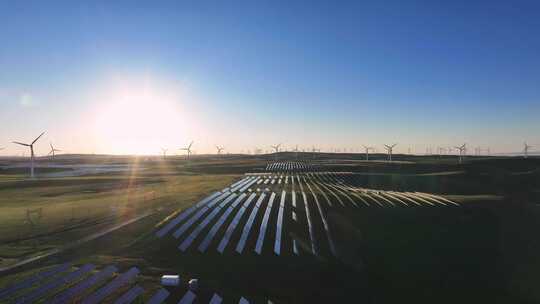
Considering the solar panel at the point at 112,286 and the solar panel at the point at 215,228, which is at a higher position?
the solar panel at the point at 215,228

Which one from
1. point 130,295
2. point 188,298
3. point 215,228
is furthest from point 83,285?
point 215,228

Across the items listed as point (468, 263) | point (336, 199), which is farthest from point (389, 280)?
point (336, 199)

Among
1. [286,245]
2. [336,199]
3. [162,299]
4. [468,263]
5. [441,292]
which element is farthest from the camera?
[336,199]

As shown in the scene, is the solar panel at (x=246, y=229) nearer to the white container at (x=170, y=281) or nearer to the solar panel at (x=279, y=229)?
Result: the solar panel at (x=279, y=229)

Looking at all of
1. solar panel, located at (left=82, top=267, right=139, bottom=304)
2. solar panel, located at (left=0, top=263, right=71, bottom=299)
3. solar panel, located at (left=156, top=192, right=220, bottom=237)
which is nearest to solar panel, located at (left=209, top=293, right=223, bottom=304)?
solar panel, located at (left=82, top=267, right=139, bottom=304)

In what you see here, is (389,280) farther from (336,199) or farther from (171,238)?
(336,199)

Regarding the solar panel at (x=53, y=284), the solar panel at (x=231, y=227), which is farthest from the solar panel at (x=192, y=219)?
the solar panel at (x=53, y=284)

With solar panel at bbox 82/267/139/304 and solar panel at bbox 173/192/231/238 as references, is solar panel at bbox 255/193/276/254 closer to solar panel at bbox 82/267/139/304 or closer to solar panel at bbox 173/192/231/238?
solar panel at bbox 173/192/231/238
